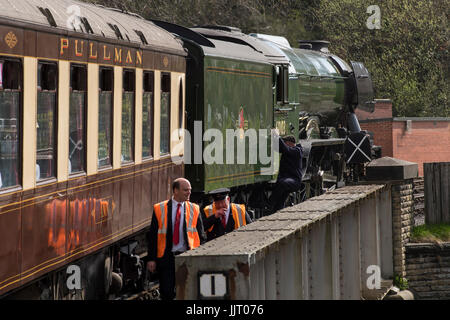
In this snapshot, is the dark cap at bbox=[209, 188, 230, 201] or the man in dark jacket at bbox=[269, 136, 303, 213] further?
the man in dark jacket at bbox=[269, 136, 303, 213]

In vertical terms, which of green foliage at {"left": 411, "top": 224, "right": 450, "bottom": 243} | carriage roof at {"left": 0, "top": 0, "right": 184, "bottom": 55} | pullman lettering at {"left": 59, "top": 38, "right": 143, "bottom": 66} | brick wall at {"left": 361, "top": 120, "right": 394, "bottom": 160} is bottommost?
green foliage at {"left": 411, "top": 224, "right": 450, "bottom": 243}

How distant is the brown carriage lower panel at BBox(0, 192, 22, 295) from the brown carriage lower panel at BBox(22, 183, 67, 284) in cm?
11

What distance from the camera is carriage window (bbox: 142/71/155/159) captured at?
12.3 metres

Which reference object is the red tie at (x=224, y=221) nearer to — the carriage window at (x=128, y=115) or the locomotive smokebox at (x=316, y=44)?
the carriage window at (x=128, y=115)

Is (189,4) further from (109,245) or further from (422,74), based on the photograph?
(109,245)

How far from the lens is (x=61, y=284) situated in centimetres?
998

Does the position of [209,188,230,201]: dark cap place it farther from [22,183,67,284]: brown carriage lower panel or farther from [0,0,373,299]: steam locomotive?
[22,183,67,284]: brown carriage lower panel

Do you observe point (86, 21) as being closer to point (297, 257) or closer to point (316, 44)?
point (297, 257)

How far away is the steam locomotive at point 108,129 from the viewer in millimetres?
8141

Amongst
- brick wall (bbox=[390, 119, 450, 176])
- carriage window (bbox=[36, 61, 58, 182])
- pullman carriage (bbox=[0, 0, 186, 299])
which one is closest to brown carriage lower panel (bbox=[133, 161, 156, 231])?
pullman carriage (bbox=[0, 0, 186, 299])

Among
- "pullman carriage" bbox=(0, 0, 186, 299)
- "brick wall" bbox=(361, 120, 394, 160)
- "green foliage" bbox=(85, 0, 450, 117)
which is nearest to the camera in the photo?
"pullman carriage" bbox=(0, 0, 186, 299)

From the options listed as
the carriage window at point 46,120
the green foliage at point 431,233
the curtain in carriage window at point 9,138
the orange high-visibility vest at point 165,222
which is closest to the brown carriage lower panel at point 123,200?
the orange high-visibility vest at point 165,222

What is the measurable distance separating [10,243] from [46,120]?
4.44ft

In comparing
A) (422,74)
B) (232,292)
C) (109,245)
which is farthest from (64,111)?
(422,74)
